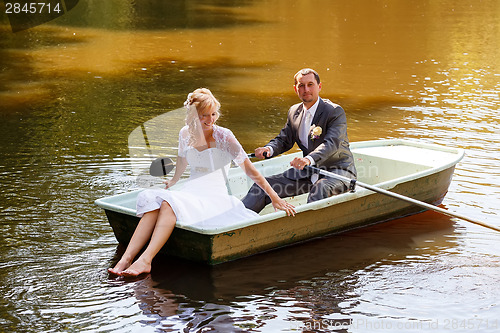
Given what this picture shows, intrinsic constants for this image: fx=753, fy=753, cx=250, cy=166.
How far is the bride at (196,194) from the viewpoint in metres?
5.02

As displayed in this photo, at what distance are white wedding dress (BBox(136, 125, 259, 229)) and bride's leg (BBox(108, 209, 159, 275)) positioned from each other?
0.05 m

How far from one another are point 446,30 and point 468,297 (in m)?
13.1

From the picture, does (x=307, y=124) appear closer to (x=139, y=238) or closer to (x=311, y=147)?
(x=311, y=147)

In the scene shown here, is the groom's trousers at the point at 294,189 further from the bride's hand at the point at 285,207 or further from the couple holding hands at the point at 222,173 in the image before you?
the bride's hand at the point at 285,207

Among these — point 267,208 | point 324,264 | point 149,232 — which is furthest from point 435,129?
point 149,232

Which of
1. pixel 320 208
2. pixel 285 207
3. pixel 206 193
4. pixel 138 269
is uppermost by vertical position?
pixel 206 193

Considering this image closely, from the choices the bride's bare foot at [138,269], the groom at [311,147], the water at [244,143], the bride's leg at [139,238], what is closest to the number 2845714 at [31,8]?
the water at [244,143]

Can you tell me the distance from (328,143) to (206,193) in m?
1.20

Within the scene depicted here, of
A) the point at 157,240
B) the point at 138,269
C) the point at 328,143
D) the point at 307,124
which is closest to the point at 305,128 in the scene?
the point at 307,124

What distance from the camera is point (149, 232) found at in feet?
16.7

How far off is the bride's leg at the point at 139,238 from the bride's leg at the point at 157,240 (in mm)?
57

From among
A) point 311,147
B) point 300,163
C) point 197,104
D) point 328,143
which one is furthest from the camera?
point 311,147

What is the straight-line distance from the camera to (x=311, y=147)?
613 centimetres

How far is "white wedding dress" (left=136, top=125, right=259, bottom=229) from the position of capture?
5.10m
